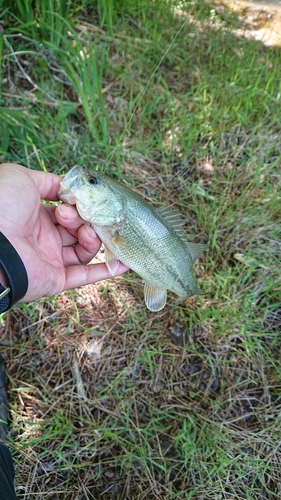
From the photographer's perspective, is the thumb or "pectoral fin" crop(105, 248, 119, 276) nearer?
the thumb

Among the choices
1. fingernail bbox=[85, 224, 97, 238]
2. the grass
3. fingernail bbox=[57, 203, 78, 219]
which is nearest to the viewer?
fingernail bbox=[57, 203, 78, 219]

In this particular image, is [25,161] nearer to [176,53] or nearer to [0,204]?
[0,204]

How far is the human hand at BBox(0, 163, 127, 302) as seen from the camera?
81.4 inches

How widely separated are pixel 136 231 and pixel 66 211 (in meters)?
0.46

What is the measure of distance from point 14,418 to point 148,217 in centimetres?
180

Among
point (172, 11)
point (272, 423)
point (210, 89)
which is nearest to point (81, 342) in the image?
point (272, 423)

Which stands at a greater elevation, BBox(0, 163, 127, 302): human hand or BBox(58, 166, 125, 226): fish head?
BBox(58, 166, 125, 226): fish head

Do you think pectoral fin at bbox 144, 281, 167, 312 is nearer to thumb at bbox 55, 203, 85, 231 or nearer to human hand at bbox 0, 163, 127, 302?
human hand at bbox 0, 163, 127, 302

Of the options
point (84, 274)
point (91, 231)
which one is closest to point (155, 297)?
point (84, 274)

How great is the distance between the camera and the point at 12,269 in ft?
6.14

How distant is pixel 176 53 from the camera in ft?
13.8

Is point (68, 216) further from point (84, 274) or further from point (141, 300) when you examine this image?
point (141, 300)

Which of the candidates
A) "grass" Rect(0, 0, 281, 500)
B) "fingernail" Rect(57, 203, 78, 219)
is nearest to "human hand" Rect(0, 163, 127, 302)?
"fingernail" Rect(57, 203, 78, 219)

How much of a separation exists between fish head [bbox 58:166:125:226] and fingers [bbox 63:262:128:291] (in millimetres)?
419
